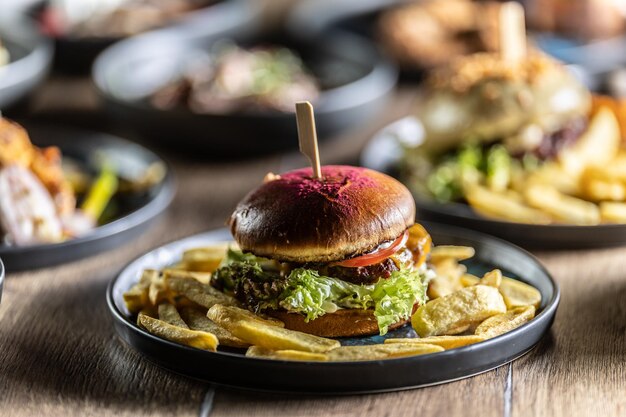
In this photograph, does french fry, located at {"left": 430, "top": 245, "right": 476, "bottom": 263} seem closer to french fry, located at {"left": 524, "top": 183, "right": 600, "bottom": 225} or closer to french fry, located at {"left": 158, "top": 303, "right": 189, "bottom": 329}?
french fry, located at {"left": 524, "top": 183, "right": 600, "bottom": 225}

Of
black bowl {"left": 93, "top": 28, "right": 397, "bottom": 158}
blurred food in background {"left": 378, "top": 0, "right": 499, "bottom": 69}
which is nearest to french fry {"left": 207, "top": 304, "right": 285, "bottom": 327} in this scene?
black bowl {"left": 93, "top": 28, "right": 397, "bottom": 158}

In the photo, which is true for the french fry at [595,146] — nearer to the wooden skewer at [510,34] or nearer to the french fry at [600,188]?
the french fry at [600,188]

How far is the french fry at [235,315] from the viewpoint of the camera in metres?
2.76

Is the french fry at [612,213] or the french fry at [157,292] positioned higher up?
the french fry at [157,292]

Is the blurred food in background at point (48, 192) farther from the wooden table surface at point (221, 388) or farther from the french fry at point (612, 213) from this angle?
the french fry at point (612, 213)

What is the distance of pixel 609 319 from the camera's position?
10.5 ft

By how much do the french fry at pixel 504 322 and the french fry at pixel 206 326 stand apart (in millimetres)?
665

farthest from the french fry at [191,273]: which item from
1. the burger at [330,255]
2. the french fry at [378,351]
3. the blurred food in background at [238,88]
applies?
the blurred food in background at [238,88]

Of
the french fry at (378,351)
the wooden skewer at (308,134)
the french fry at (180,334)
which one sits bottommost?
the french fry at (180,334)

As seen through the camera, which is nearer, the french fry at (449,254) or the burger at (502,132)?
the french fry at (449,254)

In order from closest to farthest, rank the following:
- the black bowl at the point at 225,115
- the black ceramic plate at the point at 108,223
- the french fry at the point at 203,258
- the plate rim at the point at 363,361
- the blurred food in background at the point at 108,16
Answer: the plate rim at the point at 363,361 < the french fry at the point at 203,258 < the black ceramic plate at the point at 108,223 < the black bowl at the point at 225,115 < the blurred food in background at the point at 108,16

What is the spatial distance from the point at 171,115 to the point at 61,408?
258 centimetres

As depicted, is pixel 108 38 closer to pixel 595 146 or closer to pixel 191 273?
pixel 595 146

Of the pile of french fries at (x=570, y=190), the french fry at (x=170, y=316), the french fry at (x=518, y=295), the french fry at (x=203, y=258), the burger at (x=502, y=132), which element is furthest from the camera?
the burger at (x=502, y=132)
